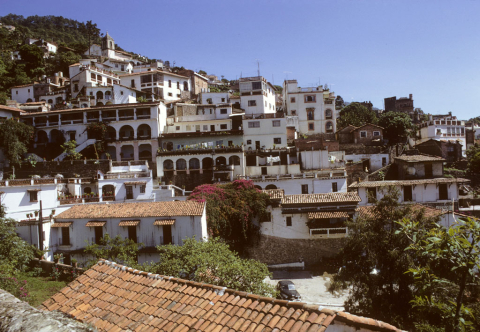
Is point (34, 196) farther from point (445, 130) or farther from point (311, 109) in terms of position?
point (445, 130)

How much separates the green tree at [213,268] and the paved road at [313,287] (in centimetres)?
623

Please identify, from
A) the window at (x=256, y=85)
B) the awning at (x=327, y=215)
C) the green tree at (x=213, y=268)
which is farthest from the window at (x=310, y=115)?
the green tree at (x=213, y=268)

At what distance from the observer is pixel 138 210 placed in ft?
90.0

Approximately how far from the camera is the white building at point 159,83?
61094 millimetres

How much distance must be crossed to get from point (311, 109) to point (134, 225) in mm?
39012

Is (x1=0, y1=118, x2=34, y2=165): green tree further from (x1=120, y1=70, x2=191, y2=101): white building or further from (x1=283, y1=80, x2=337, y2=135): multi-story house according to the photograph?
(x1=283, y1=80, x2=337, y2=135): multi-story house

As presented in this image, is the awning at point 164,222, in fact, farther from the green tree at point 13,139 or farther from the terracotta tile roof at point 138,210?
the green tree at point 13,139

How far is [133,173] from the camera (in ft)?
118

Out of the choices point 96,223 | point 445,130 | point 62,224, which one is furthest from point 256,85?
point 62,224

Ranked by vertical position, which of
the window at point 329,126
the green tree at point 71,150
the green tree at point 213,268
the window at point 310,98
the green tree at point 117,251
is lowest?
the green tree at point 117,251

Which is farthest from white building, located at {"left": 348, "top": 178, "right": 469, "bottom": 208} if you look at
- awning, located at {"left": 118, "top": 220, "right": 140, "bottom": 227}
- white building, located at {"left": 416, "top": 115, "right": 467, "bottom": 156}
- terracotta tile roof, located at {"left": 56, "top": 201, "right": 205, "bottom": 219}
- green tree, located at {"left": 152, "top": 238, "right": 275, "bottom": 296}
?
white building, located at {"left": 416, "top": 115, "right": 467, "bottom": 156}

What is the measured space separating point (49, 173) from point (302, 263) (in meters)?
31.1

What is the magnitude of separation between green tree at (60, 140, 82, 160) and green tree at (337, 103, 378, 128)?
1711 inches

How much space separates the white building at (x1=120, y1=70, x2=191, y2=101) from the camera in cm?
6109
